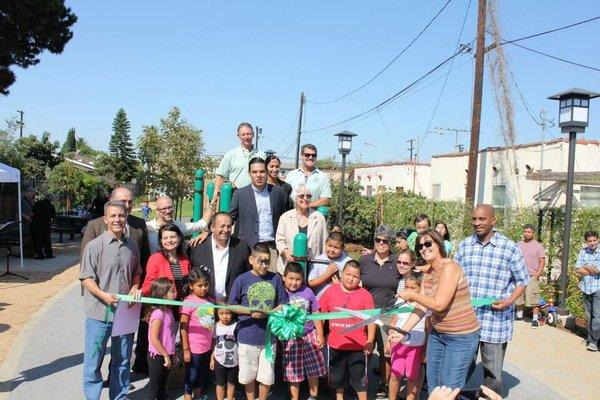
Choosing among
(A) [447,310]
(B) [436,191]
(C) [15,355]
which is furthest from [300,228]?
(B) [436,191]

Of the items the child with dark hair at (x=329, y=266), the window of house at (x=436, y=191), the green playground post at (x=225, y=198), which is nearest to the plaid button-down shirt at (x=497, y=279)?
the child with dark hair at (x=329, y=266)

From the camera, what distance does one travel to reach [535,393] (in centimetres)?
622

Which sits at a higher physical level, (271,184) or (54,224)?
(271,184)

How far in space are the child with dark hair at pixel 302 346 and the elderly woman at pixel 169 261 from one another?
3.26ft

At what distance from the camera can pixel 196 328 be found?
514 centimetres

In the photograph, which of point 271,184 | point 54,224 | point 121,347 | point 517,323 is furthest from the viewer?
point 54,224

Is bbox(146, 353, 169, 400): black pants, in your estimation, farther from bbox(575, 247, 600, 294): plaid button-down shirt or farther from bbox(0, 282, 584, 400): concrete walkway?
bbox(575, 247, 600, 294): plaid button-down shirt

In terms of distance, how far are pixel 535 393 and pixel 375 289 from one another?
89.2 inches

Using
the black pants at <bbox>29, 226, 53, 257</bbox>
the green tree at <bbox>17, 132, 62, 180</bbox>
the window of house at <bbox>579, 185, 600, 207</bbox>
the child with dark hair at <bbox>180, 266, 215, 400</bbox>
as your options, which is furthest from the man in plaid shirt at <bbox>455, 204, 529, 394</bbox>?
the green tree at <bbox>17, 132, 62, 180</bbox>

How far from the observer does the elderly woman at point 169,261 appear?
510 centimetres

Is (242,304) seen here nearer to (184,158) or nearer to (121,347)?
(121,347)

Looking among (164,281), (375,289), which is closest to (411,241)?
(375,289)

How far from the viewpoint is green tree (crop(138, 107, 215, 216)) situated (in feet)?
89.8

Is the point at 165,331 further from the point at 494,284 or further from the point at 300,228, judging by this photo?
the point at 494,284
